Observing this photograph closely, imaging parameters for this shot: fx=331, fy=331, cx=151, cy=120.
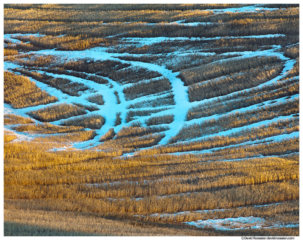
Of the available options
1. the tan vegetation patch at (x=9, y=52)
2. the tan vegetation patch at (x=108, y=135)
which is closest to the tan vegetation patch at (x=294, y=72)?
the tan vegetation patch at (x=108, y=135)

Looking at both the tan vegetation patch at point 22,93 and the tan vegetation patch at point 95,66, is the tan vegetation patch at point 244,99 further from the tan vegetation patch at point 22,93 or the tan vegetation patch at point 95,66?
the tan vegetation patch at point 22,93

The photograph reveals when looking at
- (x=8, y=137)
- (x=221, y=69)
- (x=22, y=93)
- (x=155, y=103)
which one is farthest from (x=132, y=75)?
(x=8, y=137)

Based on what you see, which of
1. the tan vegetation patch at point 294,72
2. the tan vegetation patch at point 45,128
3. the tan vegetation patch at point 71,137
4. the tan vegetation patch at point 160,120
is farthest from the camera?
the tan vegetation patch at point 294,72

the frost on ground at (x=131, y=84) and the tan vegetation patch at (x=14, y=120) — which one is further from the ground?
the frost on ground at (x=131, y=84)

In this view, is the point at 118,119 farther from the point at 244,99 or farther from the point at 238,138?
the point at 244,99

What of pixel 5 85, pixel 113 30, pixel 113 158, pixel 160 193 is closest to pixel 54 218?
pixel 160 193
